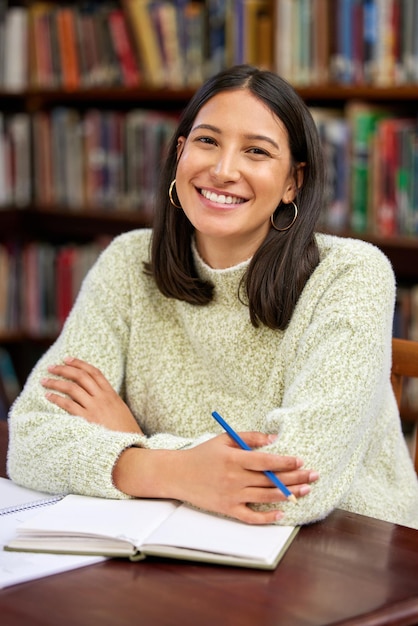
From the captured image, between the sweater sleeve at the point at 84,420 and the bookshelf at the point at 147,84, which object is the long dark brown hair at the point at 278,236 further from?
the bookshelf at the point at 147,84

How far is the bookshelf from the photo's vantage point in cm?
265

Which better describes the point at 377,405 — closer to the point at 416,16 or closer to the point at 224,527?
the point at 224,527

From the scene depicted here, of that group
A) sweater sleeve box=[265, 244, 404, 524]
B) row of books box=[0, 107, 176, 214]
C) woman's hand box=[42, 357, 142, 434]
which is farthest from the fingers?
row of books box=[0, 107, 176, 214]

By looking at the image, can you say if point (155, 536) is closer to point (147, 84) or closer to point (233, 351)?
point (233, 351)

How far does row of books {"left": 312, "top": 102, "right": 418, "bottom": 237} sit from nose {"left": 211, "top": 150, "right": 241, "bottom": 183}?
1.10 m

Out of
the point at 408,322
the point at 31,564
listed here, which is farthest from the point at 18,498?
the point at 408,322

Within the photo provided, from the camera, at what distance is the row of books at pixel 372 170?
2.54 metres

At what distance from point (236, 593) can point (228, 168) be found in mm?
693

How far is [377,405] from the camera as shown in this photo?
1415 mm

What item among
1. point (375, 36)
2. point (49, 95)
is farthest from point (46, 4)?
point (375, 36)

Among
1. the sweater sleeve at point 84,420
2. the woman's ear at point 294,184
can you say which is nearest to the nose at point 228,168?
the woman's ear at point 294,184

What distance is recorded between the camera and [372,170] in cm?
261

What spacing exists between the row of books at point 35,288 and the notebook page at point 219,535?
244 centimetres

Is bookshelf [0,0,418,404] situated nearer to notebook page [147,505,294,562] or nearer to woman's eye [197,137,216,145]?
woman's eye [197,137,216,145]
